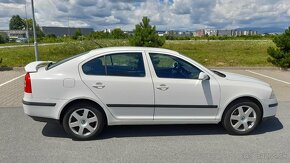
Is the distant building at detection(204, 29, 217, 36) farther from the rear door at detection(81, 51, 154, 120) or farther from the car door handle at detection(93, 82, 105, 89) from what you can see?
the car door handle at detection(93, 82, 105, 89)

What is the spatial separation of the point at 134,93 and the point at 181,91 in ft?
2.38

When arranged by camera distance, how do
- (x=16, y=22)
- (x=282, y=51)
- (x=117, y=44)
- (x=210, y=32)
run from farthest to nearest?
(x=210, y=32) → (x=16, y=22) → (x=117, y=44) → (x=282, y=51)

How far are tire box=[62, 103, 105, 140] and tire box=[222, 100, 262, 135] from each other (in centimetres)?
204

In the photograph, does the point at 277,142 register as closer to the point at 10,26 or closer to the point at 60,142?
the point at 60,142

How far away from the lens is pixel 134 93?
13.0 feet

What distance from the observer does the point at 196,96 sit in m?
4.08

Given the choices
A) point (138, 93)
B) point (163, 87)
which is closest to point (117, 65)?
point (138, 93)

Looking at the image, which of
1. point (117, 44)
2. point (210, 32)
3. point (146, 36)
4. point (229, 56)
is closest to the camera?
point (146, 36)

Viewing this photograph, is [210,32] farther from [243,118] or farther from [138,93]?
[138,93]

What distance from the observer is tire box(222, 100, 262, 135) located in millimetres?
4225

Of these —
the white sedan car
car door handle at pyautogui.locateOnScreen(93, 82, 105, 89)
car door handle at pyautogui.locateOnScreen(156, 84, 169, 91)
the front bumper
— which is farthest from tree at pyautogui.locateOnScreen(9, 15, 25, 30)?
the front bumper

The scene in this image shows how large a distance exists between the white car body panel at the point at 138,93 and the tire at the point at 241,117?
120 mm

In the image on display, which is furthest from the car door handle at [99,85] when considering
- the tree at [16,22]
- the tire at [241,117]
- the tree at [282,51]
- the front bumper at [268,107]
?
the tree at [16,22]

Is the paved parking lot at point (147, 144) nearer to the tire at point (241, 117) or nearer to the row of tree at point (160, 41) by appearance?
the tire at point (241, 117)
